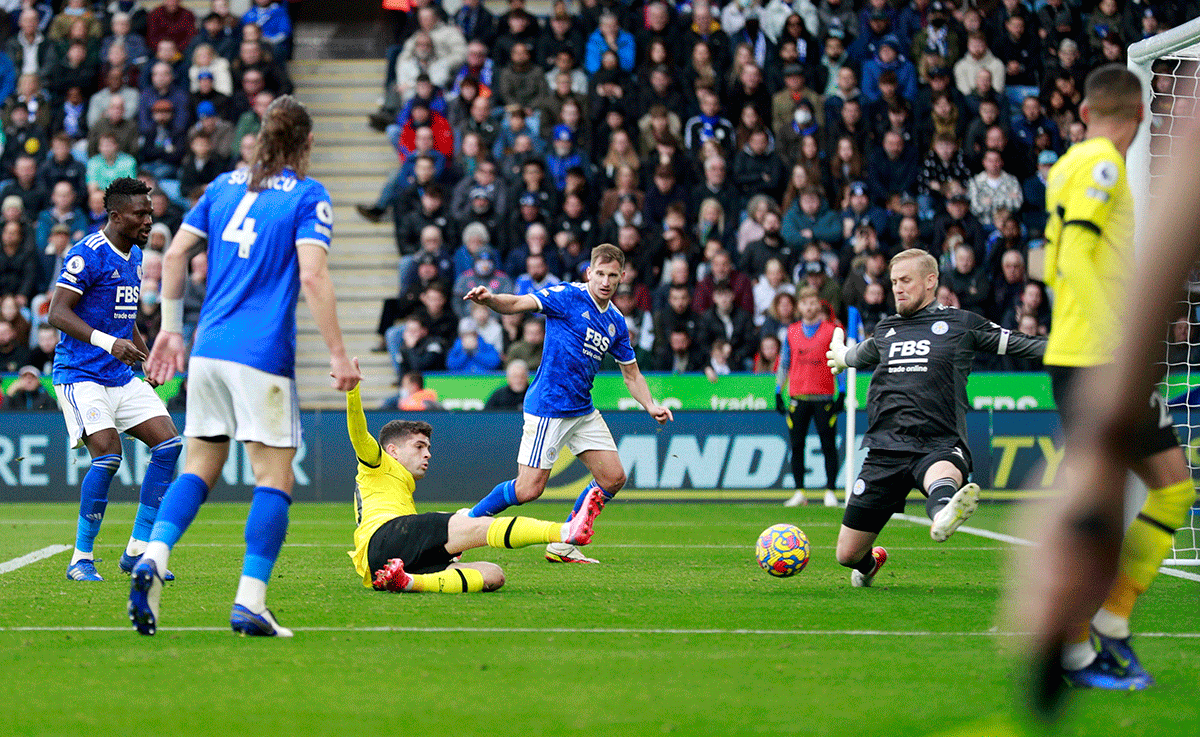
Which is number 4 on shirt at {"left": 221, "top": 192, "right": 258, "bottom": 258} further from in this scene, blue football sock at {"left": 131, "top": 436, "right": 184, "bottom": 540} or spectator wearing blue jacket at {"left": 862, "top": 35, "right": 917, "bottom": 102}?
spectator wearing blue jacket at {"left": 862, "top": 35, "right": 917, "bottom": 102}

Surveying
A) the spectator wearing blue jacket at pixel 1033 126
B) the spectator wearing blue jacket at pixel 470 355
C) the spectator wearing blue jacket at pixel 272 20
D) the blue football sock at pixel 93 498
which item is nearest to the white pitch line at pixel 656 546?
the blue football sock at pixel 93 498

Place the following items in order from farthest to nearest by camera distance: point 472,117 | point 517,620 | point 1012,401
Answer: point 472,117 → point 1012,401 → point 517,620

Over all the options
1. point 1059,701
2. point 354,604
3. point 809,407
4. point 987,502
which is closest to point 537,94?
point 809,407

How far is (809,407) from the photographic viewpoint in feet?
45.5

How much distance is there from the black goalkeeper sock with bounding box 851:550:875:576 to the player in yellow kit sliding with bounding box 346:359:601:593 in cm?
171

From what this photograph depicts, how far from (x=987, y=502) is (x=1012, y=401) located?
4.49ft

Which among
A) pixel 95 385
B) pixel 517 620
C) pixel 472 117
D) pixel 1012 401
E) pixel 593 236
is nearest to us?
pixel 517 620

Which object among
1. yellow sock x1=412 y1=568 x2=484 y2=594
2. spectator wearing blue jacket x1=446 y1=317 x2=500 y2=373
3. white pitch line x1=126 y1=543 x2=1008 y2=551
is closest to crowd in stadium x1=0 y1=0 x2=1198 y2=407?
spectator wearing blue jacket x1=446 y1=317 x2=500 y2=373

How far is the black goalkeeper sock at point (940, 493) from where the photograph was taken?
6480 mm

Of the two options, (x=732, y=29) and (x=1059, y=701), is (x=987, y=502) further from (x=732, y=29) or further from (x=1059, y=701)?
(x=1059, y=701)

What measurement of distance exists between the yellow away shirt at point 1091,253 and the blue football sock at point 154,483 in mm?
5234

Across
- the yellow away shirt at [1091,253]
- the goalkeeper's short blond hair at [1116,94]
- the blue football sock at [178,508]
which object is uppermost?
the goalkeeper's short blond hair at [1116,94]

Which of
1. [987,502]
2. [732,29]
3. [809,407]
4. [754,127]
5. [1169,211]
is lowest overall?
[987,502]

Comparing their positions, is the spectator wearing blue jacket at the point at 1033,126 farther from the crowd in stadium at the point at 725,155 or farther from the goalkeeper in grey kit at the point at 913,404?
the goalkeeper in grey kit at the point at 913,404
